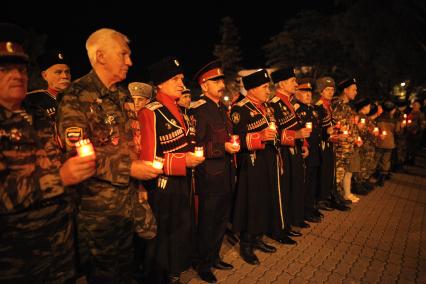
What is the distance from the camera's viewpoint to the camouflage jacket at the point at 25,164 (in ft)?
6.53

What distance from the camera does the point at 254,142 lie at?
456 centimetres

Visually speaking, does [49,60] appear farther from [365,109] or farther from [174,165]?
[365,109]

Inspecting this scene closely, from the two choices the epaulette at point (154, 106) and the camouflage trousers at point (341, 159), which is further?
the camouflage trousers at point (341, 159)

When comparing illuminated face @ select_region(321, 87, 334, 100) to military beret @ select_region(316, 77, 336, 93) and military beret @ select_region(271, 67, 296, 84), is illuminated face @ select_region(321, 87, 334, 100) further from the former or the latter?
military beret @ select_region(271, 67, 296, 84)

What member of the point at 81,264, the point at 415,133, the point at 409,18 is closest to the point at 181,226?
the point at 81,264

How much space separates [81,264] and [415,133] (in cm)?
1386

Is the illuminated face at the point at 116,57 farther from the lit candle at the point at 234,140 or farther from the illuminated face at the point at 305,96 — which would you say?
the illuminated face at the point at 305,96

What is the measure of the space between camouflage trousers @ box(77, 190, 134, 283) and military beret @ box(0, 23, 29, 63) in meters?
1.20

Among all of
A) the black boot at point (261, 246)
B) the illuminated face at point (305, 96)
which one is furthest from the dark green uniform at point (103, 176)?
the illuminated face at point (305, 96)

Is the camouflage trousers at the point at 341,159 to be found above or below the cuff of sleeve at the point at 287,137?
below

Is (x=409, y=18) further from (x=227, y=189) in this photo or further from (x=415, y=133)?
(x=227, y=189)

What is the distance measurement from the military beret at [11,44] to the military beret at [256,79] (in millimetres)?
3286

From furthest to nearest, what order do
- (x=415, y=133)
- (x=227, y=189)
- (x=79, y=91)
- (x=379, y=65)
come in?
(x=379, y=65)
(x=415, y=133)
(x=227, y=189)
(x=79, y=91)

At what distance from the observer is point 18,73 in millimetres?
2090
